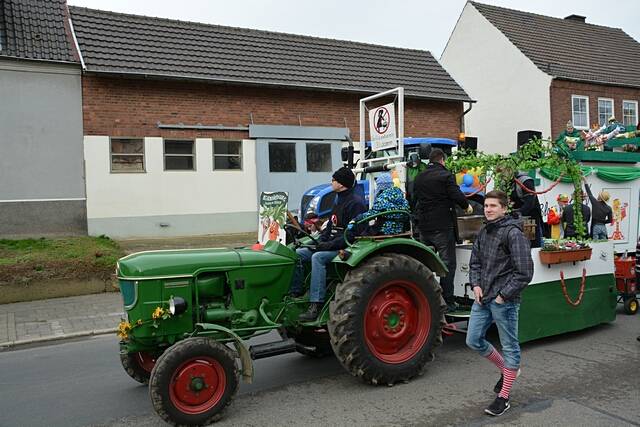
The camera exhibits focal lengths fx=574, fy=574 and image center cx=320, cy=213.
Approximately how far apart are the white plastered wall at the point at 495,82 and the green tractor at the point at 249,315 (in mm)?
18334

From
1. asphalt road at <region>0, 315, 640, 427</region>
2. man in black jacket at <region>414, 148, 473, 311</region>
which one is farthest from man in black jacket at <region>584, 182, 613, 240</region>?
man in black jacket at <region>414, 148, 473, 311</region>

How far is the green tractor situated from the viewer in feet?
13.7

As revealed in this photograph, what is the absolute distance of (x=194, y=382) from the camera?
13.5ft

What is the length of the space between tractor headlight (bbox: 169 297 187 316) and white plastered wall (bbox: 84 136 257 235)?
10139 millimetres

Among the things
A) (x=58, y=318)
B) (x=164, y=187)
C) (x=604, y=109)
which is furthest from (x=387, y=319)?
(x=604, y=109)

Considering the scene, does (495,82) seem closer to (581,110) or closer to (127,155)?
(581,110)

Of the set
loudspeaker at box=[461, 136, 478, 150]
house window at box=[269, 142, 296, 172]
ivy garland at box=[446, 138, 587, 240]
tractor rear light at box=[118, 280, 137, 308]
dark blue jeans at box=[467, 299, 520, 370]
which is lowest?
dark blue jeans at box=[467, 299, 520, 370]

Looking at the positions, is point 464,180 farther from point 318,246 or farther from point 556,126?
point 556,126

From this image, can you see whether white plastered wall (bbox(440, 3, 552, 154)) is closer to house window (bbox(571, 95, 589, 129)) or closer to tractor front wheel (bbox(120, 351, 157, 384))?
house window (bbox(571, 95, 589, 129))

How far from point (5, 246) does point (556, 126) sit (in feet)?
60.8

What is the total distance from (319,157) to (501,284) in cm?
1238

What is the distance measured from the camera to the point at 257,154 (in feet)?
50.6

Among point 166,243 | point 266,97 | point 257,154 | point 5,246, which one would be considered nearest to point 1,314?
point 5,246

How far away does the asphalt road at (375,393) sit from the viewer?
13.9 feet
